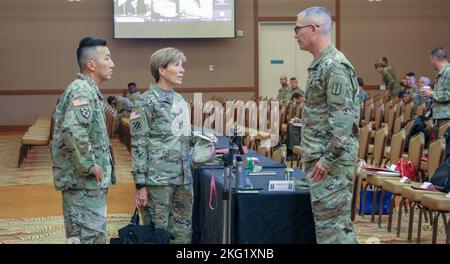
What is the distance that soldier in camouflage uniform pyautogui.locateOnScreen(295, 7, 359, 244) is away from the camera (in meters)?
3.93

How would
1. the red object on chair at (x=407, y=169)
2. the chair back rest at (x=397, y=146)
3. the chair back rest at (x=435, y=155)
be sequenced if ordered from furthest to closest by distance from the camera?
the chair back rest at (x=397, y=146), the red object on chair at (x=407, y=169), the chair back rest at (x=435, y=155)

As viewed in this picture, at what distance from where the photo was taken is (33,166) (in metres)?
13.2

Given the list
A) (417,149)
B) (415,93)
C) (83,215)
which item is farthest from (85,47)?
(415,93)

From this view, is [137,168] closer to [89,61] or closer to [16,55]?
[89,61]

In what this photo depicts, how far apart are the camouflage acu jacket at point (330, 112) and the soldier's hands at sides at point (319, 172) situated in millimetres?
25

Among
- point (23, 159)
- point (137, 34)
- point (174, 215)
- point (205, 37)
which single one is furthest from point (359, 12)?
point (174, 215)

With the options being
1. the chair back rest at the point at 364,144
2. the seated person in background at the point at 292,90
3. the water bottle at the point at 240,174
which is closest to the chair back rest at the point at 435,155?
the chair back rest at the point at 364,144

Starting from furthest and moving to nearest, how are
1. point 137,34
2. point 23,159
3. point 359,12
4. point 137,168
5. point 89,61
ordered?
1. point 359,12
2. point 137,34
3. point 23,159
4. point 137,168
5. point 89,61

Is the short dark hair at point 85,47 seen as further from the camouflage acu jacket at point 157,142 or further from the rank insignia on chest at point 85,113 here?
the camouflage acu jacket at point 157,142

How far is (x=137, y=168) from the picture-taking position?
4.57 m

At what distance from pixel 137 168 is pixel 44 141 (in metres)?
8.83

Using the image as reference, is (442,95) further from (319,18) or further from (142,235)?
(142,235)

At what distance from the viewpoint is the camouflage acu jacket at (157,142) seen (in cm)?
458

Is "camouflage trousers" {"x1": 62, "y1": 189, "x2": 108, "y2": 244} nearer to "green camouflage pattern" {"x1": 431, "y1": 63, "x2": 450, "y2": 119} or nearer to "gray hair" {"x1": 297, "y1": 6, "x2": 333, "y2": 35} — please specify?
"gray hair" {"x1": 297, "y1": 6, "x2": 333, "y2": 35}
